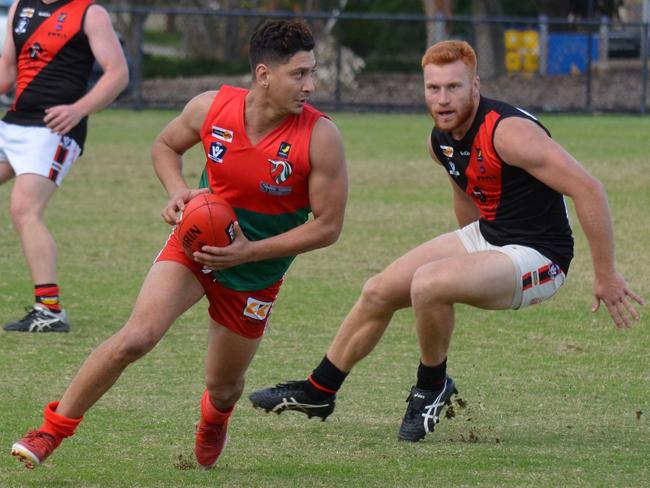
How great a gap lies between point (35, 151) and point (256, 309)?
3.24 metres

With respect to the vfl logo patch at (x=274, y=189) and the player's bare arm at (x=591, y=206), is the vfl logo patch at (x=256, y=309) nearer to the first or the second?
the vfl logo patch at (x=274, y=189)

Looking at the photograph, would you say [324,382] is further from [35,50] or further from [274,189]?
[35,50]

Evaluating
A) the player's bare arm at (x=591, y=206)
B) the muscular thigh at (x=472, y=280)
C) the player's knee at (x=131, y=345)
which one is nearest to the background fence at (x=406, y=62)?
the muscular thigh at (x=472, y=280)

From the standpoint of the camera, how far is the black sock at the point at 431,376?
6164 millimetres

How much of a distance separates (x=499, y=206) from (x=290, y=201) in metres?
1.13

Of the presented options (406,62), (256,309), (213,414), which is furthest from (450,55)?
(406,62)

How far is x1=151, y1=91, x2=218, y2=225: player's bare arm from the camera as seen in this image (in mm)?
5562

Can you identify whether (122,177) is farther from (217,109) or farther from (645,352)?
(217,109)

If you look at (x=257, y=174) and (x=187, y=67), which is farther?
(x=187, y=67)

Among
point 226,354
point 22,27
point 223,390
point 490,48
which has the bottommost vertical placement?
point 490,48

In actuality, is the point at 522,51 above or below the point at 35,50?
below

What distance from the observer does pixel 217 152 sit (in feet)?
17.9

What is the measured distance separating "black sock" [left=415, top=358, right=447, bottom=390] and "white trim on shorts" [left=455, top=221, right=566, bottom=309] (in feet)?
1.48

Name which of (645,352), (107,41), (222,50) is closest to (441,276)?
(645,352)
